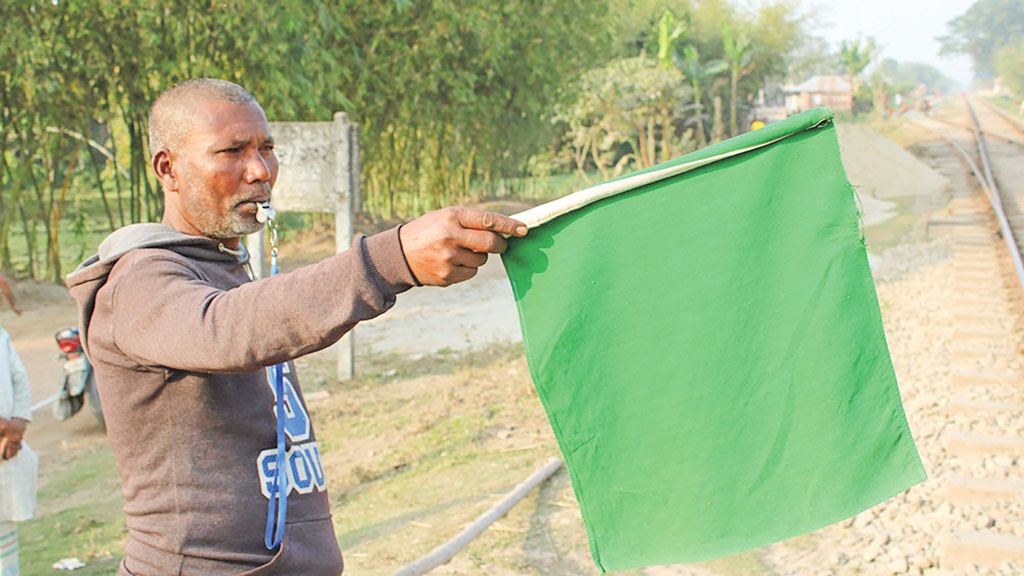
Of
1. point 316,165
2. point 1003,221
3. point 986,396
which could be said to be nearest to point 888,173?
point 1003,221

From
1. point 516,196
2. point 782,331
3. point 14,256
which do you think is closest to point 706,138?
point 516,196

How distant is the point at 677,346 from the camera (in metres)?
1.87

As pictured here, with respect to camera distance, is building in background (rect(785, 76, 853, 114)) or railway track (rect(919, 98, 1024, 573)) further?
building in background (rect(785, 76, 853, 114))

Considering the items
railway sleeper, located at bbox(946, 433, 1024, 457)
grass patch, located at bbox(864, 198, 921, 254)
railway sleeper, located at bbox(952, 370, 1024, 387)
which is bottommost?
grass patch, located at bbox(864, 198, 921, 254)

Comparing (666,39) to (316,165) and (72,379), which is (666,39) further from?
(72,379)

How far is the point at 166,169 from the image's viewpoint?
196 centimetres

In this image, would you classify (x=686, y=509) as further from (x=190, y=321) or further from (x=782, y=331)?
(x=190, y=321)

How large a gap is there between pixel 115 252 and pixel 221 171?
0.30 metres

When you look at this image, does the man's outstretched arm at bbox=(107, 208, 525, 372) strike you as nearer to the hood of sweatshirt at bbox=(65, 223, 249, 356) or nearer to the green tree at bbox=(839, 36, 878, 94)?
the hood of sweatshirt at bbox=(65, 223, 249, 356)

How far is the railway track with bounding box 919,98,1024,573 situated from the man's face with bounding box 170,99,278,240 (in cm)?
326

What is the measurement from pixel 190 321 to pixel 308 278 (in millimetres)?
212

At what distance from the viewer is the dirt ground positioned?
14.1 feet

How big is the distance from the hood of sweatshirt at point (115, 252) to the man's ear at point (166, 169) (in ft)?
0.42

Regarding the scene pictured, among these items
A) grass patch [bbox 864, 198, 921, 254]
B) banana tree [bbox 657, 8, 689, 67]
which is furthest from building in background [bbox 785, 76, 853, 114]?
grass patch [bbox 864, 198, 921, 254]
